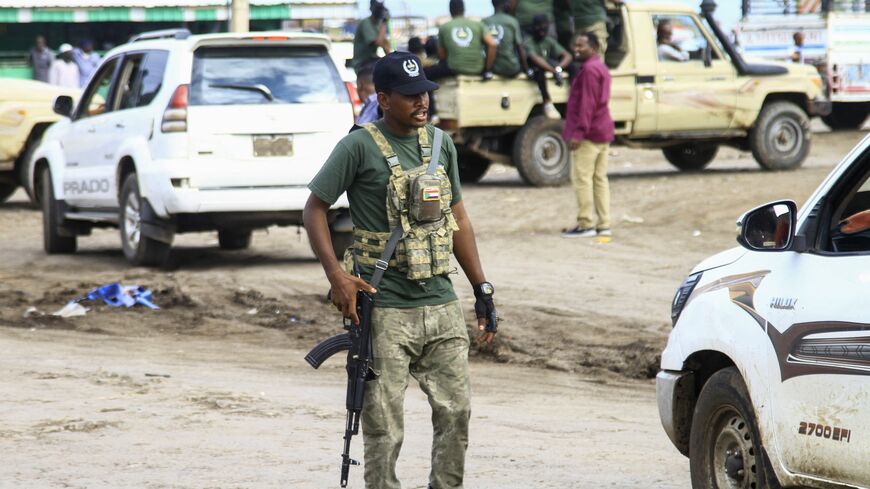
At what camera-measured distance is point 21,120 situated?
1770cm

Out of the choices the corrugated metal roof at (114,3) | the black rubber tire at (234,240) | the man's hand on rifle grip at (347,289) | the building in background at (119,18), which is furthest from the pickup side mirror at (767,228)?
the building in background at (119,18)

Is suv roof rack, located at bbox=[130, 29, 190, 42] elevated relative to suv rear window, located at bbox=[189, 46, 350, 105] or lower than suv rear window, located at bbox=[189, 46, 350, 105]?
elevated

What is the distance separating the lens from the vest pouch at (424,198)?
4918 millimetres

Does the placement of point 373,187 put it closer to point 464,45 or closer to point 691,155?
point 464,45

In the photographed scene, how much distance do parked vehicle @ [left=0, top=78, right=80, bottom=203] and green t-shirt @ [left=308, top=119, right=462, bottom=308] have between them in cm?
1346

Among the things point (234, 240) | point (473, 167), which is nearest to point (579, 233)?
point (234, 240)

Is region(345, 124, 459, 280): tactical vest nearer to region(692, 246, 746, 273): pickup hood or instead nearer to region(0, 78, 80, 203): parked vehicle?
region(692, 246, 746, 273): pickup hood

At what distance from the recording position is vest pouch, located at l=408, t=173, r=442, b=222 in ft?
16.1

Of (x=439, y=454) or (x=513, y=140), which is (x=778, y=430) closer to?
(x=439, y=454)

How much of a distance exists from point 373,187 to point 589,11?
41.2 ft

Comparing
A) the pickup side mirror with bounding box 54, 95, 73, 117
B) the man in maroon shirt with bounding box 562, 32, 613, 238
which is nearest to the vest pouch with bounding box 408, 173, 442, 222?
the pickup side mirror with bounding box 54, 95, 73, 117

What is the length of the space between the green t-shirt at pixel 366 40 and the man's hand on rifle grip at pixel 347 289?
42.7 feet

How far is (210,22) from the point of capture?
37.1 meters

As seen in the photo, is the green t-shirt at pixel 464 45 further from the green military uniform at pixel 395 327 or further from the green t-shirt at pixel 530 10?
the green military uniform at pixel 395 327
